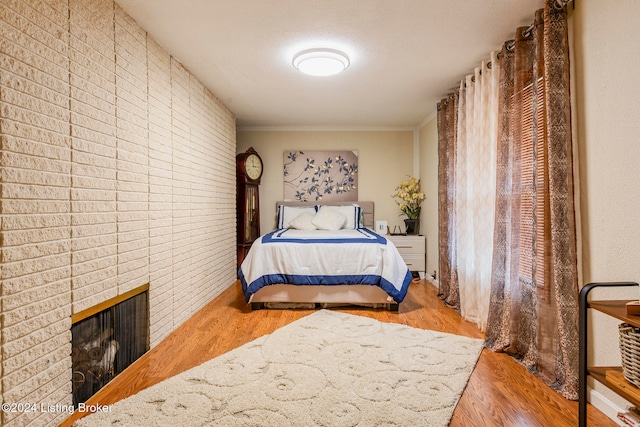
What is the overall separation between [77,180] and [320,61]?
79.6 inches

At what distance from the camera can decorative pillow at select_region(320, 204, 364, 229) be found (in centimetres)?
536

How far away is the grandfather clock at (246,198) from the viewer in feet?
17.1

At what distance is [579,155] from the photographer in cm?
201

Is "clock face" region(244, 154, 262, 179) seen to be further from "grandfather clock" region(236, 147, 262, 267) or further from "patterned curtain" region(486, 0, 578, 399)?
"patterned curtain" region(486, 0, 578, 399)

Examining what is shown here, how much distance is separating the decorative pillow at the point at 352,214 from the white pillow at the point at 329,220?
0.10 m

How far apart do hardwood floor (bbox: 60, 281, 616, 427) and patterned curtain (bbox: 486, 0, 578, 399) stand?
0.53 feet

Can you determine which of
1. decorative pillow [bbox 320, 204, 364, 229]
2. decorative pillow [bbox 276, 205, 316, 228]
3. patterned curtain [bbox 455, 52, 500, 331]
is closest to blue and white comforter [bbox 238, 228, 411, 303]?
patterned curtain [bbox 455, 52, 500, 331]

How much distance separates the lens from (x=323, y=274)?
360 centimetres

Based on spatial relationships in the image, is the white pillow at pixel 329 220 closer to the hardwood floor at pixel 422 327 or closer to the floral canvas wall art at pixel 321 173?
the floral canvas wall art at pixel 321 173

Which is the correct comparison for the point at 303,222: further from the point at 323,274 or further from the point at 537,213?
the point at 537,213

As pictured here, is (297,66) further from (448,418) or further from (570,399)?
(570,399)

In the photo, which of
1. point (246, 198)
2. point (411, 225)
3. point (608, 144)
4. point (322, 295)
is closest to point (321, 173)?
point (246, 198)

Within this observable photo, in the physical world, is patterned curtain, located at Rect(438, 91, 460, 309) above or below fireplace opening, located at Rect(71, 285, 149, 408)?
above

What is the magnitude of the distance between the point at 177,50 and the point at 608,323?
3560 mm
